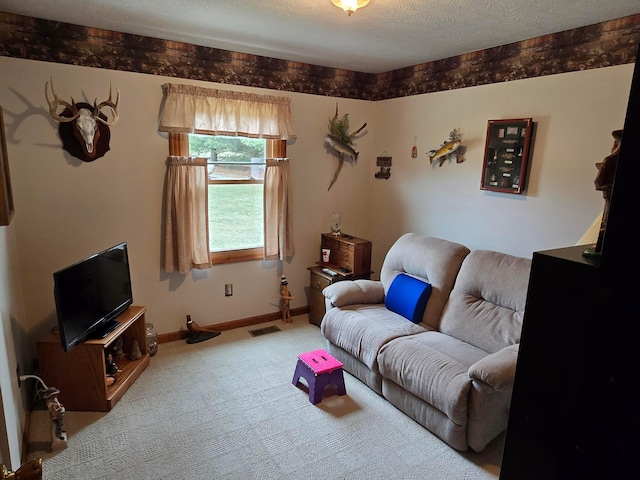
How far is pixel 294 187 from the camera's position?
406cm

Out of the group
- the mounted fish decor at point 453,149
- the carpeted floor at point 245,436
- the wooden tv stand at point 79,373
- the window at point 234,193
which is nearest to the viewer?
the carpeted floor at point 245,436

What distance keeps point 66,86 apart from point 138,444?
260cm

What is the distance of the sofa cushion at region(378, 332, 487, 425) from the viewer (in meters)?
2.24

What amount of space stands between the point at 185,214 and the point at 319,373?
1827 mm

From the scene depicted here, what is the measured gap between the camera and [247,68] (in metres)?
3.63

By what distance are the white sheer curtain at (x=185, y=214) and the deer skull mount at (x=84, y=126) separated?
0.55 m

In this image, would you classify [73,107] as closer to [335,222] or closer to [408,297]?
[335,222]

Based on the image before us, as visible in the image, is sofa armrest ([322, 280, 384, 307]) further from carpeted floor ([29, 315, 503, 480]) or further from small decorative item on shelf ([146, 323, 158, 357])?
small decorative item on shelf ([146, 323, 158, 357])

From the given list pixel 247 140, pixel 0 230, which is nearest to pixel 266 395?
pixel 0 230

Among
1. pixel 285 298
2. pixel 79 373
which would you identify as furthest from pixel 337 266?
pixel 79 373

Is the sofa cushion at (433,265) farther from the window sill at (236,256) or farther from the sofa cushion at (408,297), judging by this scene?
the window sill at (236,256)

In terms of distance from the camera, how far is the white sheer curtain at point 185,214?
338 centimetres

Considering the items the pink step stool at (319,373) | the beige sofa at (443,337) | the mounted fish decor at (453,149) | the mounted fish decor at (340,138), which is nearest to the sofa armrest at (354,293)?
the beige sofa at (443,337)

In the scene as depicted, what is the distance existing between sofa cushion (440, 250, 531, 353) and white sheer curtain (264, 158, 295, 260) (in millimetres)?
1756
